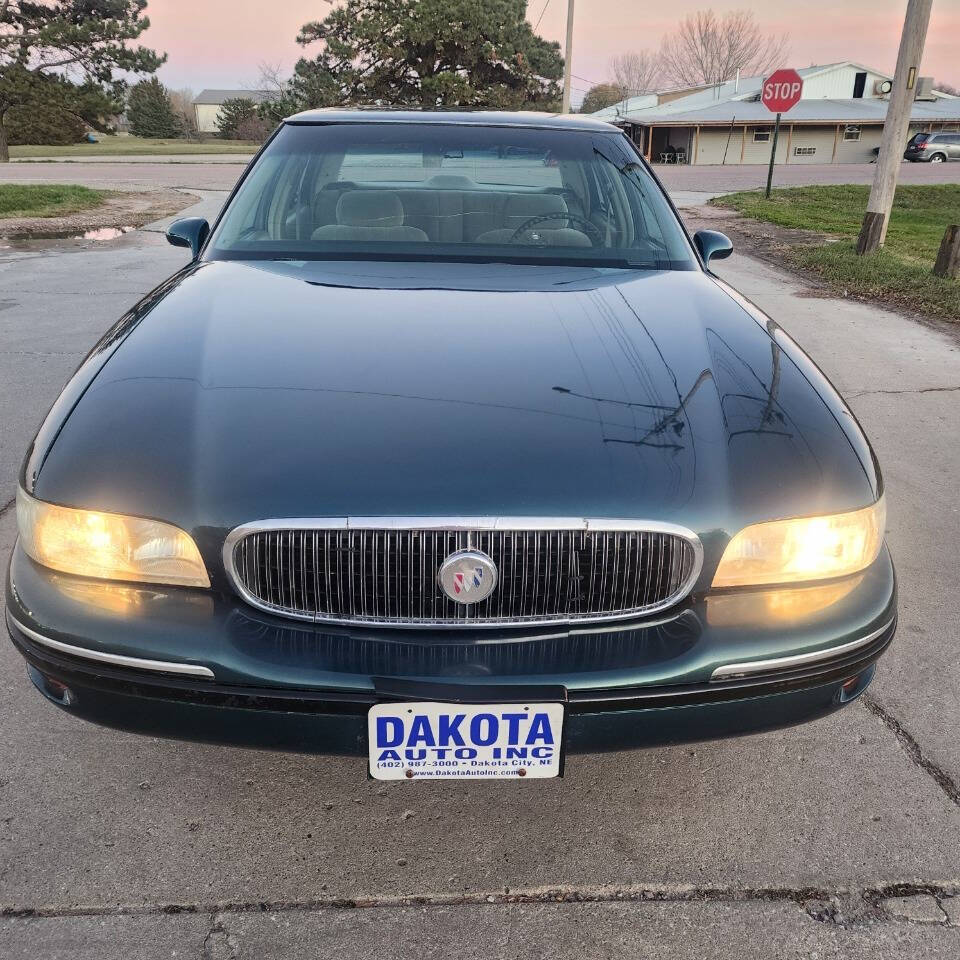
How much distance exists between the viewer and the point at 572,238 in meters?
2.98

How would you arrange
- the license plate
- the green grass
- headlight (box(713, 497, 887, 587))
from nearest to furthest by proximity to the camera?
the license plate
headlight (box(713, 497, 887, 587))
the green grass

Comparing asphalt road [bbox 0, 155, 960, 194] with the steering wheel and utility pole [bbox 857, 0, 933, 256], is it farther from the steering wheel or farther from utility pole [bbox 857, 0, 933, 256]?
the steering wheel

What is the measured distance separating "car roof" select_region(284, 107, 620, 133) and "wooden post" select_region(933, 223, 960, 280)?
21.3 feet

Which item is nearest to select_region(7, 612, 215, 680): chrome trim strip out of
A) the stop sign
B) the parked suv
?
the stop sign

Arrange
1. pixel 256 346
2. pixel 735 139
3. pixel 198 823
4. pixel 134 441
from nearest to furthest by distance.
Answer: pixel 134 441 → pixel 198 823 → pixel 256 346 → pixel 735 139

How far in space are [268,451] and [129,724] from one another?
59 cm

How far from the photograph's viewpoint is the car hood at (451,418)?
163cm

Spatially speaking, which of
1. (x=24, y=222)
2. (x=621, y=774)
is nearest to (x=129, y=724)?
(x=621, y=774)

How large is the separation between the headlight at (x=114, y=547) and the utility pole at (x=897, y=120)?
9535 mm

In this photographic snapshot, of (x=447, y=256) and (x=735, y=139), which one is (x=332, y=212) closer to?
(x=447, y=256)

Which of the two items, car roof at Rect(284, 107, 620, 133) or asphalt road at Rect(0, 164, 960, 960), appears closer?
asphalt road at Rect(0, 164, 960, 960)

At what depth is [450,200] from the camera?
3033 mm

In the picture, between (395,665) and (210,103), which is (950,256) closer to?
(395,665)

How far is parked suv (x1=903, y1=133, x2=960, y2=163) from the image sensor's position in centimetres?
3694
